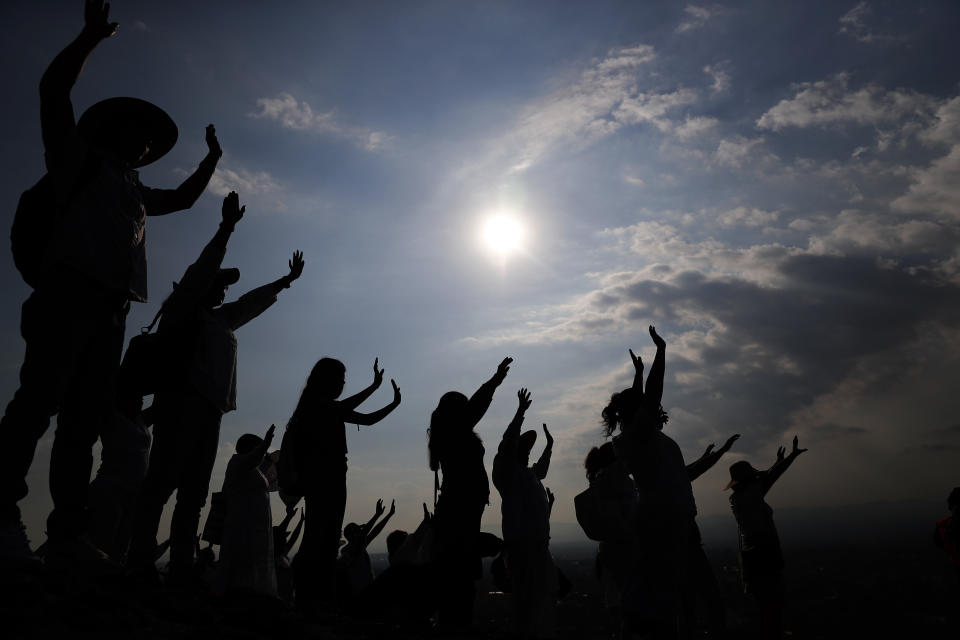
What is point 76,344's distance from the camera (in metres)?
3.13

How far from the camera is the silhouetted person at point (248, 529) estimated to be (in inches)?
196

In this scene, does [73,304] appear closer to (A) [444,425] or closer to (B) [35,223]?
(B) [35,223]

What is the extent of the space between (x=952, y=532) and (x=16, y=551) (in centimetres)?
996

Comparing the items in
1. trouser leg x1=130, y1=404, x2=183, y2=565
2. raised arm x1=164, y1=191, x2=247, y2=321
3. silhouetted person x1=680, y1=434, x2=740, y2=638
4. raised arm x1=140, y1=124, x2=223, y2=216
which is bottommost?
silhouetted person x1=680, y1=434, x2=740, y2=638

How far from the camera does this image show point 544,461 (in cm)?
771

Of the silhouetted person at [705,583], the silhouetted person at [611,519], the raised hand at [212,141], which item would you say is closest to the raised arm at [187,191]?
the raised hand at [212,141]

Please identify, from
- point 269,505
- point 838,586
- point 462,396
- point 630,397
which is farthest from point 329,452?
point 838,586

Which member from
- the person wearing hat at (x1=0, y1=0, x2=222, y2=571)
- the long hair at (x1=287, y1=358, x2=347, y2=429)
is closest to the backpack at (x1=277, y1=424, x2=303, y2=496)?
the long hair at (x1=287, y1=358, x2=347, y2=429)

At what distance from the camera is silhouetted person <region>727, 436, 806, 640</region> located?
632cm

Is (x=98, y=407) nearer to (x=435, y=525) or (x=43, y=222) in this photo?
(x=43, y=222)

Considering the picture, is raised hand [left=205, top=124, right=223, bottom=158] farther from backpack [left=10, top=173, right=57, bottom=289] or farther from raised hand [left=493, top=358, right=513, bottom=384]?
raised hand [left=493, top=358, right=513, bottom=384]

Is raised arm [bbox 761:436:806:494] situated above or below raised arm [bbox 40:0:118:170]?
below

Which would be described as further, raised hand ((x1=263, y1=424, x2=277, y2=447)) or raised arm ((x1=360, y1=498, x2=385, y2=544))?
raised arm ((x1=360, y1=498, x2=385, y2=544))

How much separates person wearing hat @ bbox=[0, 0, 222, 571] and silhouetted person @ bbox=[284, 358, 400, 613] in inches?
74.2
